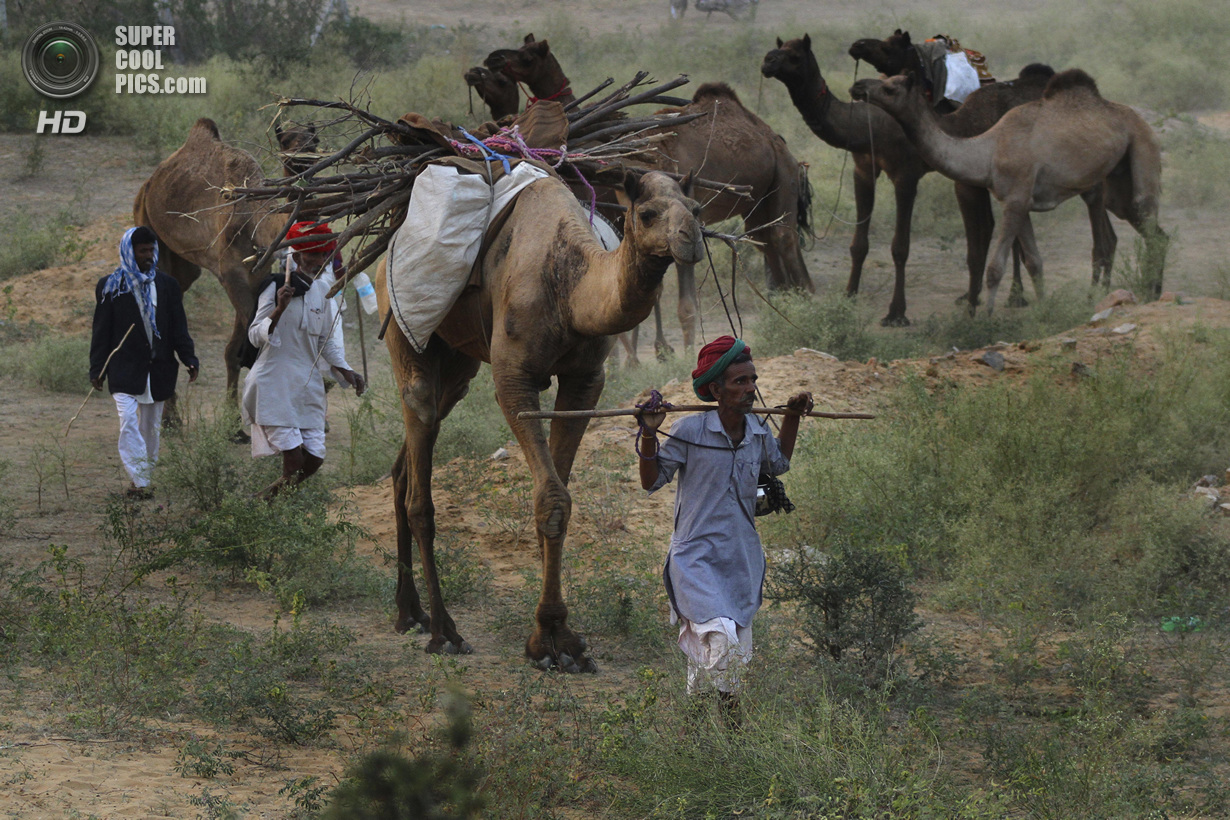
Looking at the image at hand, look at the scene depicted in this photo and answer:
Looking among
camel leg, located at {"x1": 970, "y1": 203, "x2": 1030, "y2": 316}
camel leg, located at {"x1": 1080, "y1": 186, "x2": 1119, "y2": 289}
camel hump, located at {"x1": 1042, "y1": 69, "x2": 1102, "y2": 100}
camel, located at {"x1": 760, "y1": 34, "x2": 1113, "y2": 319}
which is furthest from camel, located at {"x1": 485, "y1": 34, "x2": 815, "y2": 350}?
camel leg, located at {"x1": 1080, "y1": 186, "x2": 1119, "y2": 289}

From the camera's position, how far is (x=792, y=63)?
12938 millimetres

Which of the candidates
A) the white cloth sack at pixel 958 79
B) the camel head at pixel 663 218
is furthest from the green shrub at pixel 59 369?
the white cloth sack at pixel 958 79

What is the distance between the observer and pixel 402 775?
3.25m

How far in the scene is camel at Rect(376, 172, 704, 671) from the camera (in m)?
4.72

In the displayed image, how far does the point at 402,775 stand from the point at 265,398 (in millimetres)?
4789

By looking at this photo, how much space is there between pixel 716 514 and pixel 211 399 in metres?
8.20

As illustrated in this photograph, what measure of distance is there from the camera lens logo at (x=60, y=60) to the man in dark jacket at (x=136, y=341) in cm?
1250

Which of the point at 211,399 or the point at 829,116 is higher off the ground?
the point at 829,116

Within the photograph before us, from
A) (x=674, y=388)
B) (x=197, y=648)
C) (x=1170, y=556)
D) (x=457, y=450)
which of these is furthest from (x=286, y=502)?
(x=1170, y=556)

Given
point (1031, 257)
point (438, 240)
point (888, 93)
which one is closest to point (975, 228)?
point (1031, 257)

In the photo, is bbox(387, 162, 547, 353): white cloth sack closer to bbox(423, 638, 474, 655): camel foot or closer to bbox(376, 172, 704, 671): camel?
bbox(376, 172, 704, 671): camel

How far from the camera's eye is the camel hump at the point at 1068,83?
1288 centimetres

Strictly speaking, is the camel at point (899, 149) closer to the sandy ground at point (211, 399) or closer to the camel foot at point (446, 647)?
the sandy ground at point (211, 399)

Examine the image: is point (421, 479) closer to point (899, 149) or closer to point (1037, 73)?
point (899, 149)
